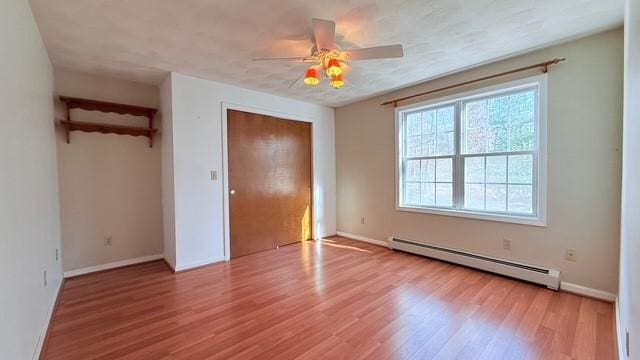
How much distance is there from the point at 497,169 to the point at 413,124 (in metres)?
1.24

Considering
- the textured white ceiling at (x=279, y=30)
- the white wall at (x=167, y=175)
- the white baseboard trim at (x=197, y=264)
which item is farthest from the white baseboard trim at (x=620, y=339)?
the white wall at (x=167, y=175)

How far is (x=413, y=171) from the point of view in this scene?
3.88 m

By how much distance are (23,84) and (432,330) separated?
319 cm

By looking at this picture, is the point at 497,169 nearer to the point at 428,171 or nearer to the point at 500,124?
the point at 500,124

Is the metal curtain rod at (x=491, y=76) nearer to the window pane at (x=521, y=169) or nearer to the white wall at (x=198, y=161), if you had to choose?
the window pane at (x=521, y=169)

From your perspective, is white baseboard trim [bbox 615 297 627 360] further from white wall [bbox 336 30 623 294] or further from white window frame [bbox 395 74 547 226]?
white window frame [bbox 395 74 547 226]

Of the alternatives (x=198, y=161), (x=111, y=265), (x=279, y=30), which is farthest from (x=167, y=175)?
(x=279, y=30)

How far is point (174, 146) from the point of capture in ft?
10.4

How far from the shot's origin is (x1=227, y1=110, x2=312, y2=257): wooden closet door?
3.72m

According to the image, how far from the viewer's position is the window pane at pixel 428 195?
12.0ft

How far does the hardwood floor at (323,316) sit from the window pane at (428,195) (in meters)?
0.93

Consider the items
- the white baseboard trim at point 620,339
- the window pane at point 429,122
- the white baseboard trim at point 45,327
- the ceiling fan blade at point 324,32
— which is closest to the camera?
the white baseboard trim at point 620,339

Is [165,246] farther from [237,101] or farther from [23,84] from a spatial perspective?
[23,84]

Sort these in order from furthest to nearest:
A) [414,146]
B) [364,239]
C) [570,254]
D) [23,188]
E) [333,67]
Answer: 1. [364,239]
2. [414,146]
3. [570,254]
4. [333,67]
5. [23,188]
